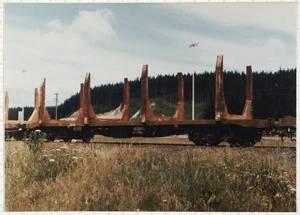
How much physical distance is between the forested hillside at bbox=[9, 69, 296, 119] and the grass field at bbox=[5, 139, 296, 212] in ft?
5.33

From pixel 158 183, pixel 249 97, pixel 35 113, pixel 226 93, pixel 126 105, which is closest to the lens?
pixel 158 183

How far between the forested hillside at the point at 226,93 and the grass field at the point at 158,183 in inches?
64.0

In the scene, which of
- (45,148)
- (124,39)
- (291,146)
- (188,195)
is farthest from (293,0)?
(45,148)

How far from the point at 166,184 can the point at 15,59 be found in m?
3.88

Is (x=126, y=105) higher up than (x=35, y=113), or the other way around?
(x=126, y=105)

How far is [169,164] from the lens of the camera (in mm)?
6059

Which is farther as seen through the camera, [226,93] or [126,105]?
[226,93]

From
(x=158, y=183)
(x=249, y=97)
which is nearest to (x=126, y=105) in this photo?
(x=249, y=97)

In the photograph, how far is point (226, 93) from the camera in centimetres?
1499

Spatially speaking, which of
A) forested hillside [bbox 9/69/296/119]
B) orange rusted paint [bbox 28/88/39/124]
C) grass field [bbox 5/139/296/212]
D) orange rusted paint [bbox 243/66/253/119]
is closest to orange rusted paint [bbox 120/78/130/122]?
forested hillside [bbox 9/69/296/119]

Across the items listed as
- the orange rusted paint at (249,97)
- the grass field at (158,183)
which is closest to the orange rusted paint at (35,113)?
the grass field at (158,183)

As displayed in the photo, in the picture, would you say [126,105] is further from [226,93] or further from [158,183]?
[158,183]

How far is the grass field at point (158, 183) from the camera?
17.4 ft

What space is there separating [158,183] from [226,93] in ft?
33.0
